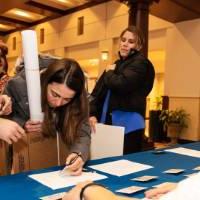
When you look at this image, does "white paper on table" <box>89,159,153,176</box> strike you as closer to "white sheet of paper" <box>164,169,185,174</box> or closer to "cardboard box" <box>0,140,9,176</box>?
"white sheet of paper" <box>164,169,185,174</box>

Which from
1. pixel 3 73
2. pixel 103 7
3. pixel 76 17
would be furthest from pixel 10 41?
pixel 3 73

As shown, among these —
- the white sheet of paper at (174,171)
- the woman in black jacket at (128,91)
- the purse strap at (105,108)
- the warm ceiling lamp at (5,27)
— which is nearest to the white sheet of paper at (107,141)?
the woman in black jacket at (128,91)

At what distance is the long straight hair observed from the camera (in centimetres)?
140

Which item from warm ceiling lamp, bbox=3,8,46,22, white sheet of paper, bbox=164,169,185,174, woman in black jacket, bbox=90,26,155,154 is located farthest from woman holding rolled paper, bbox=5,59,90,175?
warm ceiling lamp, bbox=3,8,46,22

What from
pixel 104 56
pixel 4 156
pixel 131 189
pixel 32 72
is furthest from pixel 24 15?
pixel 131 189

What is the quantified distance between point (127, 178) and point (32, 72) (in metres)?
0.59

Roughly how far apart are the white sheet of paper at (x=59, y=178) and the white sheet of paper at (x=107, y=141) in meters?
0.61

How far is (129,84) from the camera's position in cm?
203

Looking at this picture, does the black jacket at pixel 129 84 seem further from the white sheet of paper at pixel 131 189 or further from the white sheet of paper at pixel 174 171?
the white sheet of paper at pixel 131 189

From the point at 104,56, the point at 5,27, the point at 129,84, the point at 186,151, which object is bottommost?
the point at 186,151

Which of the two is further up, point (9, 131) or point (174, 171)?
point (9, 131)

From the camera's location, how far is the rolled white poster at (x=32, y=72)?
4.15 feet

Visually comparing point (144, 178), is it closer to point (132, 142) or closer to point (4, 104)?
point (4, 104)

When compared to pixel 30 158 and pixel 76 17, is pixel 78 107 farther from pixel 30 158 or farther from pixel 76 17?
pixel 76 17
